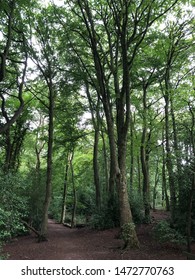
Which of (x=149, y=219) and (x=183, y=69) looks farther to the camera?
(x=183, y=69)

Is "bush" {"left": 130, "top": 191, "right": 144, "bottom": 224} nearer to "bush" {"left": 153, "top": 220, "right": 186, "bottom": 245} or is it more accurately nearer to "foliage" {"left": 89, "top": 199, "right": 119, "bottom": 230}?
"foliage" {"left": 89, "top": 199, "right": 119, "bottom": 230}

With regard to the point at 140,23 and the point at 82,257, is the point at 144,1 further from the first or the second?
the point at 82,257

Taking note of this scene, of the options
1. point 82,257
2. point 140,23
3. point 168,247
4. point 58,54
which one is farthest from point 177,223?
point 58,54

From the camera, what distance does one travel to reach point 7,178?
30.4 feet

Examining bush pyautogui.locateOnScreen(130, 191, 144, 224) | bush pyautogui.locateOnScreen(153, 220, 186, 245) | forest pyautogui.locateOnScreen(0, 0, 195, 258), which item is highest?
forest pyautogui.locateOnScreen(0, 0, 195, 258)

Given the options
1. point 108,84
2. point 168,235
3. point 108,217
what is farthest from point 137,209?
point 108,84

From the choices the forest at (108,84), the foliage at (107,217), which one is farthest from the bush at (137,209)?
the foliage at (107,217)

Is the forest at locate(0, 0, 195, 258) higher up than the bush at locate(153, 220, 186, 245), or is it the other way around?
the forest at locate(0, 0, 195, 258)

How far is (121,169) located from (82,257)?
3332 mm

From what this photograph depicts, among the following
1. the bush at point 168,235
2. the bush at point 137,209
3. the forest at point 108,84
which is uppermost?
the forest at point 108,84

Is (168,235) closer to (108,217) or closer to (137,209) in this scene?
(137,209)

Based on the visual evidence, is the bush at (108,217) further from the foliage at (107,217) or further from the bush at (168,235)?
the bush at (168,235)

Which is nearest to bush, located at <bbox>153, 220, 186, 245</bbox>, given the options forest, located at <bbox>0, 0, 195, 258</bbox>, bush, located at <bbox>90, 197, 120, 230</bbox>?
forest, located at <bbox>0, 0, 195, 258</bbox>

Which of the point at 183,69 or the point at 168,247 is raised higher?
the point at 183,69
